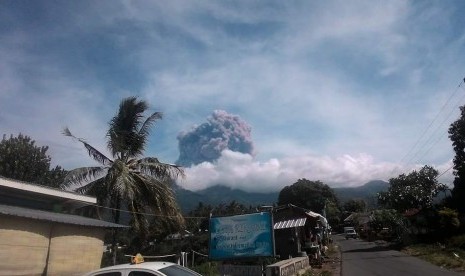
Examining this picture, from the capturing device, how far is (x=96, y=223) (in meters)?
14.2

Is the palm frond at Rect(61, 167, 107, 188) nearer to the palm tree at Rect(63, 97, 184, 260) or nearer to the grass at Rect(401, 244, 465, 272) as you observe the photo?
the palm tree at Rect(63, 97, 184, 260)

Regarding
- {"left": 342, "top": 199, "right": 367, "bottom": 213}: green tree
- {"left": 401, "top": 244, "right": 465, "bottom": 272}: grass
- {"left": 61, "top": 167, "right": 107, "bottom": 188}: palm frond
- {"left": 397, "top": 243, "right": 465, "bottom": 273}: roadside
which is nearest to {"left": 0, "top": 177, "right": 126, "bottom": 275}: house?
{"left": 61, "top": 167, "right": 107, "bottom": 188}: palm frond

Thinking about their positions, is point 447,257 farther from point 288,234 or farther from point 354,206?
point 354,206

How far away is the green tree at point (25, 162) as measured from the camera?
29.6m

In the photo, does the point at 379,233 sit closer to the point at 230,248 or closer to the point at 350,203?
the point at 230,248

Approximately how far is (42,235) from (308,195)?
8612 centimetres

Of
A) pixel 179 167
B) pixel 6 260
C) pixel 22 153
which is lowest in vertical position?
pixel 6 260

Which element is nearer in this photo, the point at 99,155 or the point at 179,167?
the point at 99,155

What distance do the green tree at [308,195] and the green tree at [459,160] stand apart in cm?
4780

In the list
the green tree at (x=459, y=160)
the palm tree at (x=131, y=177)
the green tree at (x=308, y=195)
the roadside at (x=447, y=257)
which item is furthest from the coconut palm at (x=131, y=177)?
the green tree at (x=308, y=195)

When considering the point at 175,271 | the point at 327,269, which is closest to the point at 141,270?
the point at 175,271

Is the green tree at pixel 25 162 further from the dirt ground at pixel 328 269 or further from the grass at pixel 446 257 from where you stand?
the grass at pixel 446 257

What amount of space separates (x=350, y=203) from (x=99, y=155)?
10361 centimetres

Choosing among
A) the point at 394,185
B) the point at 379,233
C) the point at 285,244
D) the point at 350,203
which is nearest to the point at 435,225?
the point at 394,185
